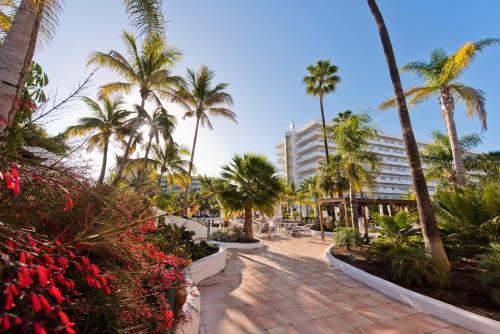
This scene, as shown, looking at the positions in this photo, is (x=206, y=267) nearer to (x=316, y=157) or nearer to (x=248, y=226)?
(x=248, y=226)

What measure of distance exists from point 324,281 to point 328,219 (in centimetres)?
1596

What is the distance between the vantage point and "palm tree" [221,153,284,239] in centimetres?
1181

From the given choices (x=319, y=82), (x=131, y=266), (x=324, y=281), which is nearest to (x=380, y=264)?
(x=324, y=281)

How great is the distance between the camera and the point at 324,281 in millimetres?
6113

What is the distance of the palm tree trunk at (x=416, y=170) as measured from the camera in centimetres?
546

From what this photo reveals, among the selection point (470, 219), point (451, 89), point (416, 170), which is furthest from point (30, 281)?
point (451, 89)

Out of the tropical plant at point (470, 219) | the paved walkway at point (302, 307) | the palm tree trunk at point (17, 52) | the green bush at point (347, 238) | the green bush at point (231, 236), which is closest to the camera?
the palm tree trunk at point (17, 52)

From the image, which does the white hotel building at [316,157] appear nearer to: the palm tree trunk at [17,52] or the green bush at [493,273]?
the green bush at [493,273]

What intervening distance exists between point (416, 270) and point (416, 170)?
2.48 metres

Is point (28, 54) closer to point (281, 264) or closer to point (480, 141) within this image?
point (281, 264)

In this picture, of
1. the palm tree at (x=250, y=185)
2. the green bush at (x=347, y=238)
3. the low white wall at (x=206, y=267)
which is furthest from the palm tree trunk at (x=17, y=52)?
the green bush at (x=347, y=238)

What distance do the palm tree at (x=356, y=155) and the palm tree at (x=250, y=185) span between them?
12.3ft

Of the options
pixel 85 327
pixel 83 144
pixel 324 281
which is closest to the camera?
pixel 85 327

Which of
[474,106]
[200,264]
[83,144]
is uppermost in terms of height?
[474,106]
